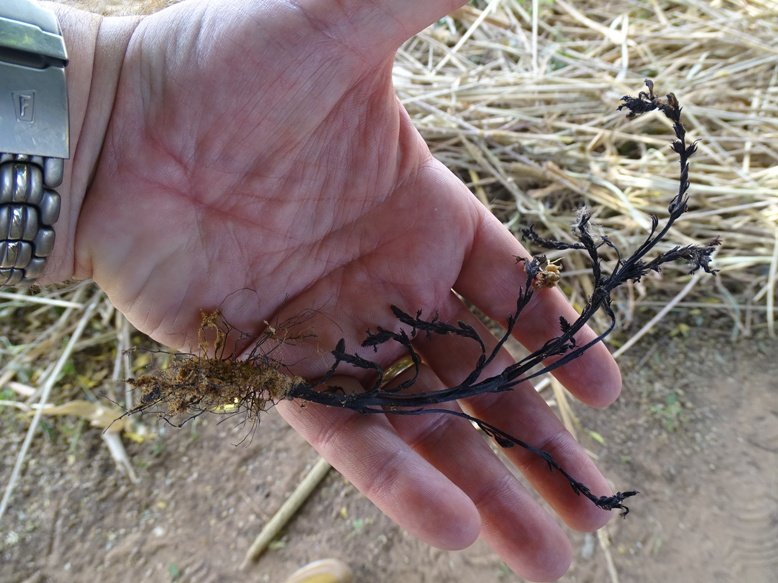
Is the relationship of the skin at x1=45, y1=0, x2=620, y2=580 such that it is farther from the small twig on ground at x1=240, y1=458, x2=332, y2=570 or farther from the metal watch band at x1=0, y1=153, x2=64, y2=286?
the small twig on ground at x1=240, y1=458, x2=332, y2=570

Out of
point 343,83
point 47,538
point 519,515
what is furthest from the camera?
point 47,538

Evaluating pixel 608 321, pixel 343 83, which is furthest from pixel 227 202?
pixel 608 321

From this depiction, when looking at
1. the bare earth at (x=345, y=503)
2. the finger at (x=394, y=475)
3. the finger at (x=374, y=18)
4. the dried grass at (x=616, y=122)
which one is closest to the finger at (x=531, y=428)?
the finger at (x=394, y=475)

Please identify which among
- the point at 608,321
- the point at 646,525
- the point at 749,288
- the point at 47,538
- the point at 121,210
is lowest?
the point at 47,538

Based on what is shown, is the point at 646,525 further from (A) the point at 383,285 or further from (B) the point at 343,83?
(B) the point at 343,83

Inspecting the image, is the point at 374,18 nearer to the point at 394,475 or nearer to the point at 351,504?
the point at 394,475

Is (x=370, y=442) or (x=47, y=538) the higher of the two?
(x=370, y=442)

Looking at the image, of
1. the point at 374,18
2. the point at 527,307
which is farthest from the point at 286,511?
the point at 374,18
